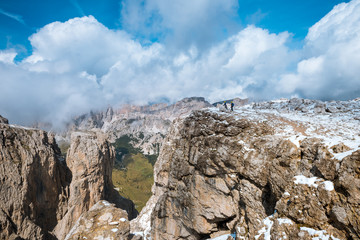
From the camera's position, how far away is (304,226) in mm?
11203

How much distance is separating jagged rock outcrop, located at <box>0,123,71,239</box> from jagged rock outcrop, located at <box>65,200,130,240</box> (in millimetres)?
20863

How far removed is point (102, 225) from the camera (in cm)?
2552

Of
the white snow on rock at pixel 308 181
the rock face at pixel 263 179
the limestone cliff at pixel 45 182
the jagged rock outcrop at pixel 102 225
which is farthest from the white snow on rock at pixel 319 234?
the limestone cliff at pixel 45 182

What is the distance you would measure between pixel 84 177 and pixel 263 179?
53434mm

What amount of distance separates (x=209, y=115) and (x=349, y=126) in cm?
1856

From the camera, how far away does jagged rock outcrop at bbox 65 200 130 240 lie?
24125mm

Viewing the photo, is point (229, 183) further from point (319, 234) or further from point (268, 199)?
point (319, 234)

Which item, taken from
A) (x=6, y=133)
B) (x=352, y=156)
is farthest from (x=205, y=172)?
(x=6, y=133)

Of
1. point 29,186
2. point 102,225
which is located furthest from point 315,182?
point 29,186

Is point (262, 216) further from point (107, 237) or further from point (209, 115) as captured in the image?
point (107, 237)

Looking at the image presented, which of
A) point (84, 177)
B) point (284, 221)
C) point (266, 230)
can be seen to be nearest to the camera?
point (284, 221)

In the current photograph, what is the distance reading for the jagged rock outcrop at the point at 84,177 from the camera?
5122 centimetres

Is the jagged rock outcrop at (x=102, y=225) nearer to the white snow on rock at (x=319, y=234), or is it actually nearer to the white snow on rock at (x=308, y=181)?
the white snow on rock at (x=319, y=234)

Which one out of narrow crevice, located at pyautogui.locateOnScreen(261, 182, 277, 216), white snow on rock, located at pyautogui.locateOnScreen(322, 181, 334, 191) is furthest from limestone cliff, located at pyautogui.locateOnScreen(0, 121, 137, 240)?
white snow on rock, located at pyautogui.locateOnScreen(322, 181, 334, 191)
